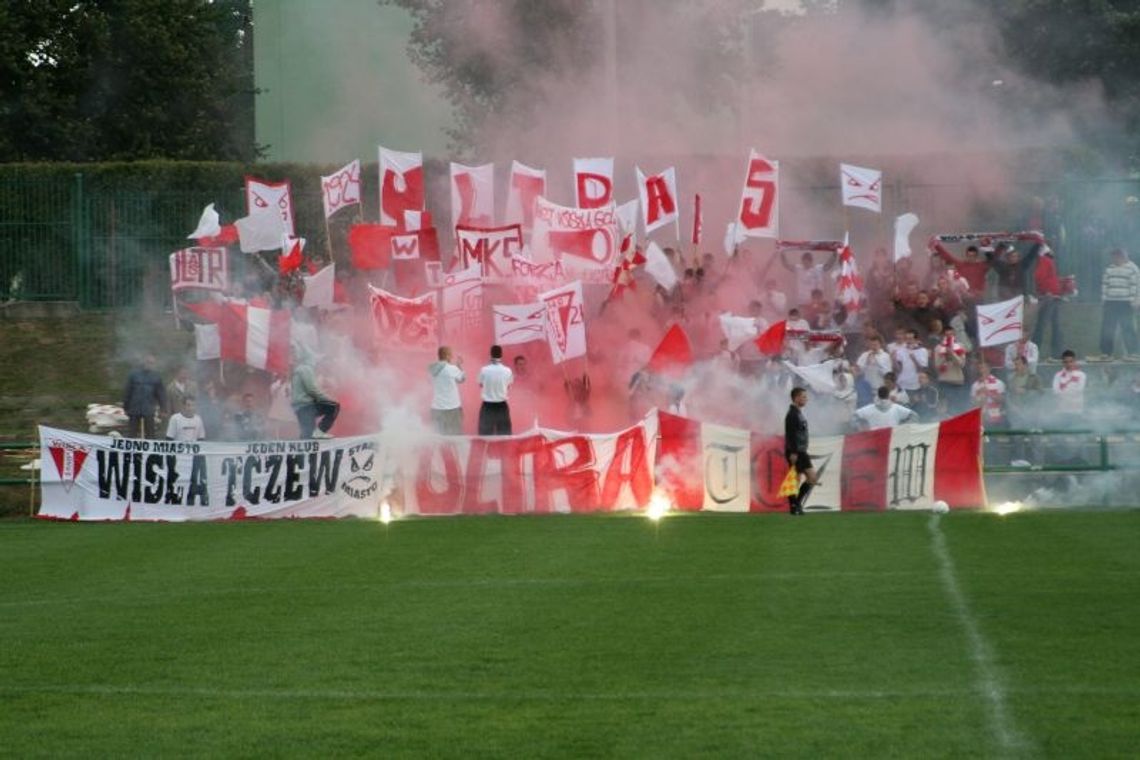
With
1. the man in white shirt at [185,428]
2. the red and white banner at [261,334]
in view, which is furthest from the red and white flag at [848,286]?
the man in white shirt at [185,428]

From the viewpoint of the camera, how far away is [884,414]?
2225 cm

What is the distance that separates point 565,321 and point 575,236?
154 centimetres

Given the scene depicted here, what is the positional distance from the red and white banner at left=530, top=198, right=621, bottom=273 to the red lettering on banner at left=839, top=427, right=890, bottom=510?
5.49 metres

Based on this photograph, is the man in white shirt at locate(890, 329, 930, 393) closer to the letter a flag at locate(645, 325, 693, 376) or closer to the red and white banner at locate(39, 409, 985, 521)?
the letter a flag at locate(645, 325, 693, 376)

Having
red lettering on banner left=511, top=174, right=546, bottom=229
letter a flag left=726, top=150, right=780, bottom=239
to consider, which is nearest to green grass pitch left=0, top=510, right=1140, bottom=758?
letter a flag left=726, top=150, right=780, bottom=239

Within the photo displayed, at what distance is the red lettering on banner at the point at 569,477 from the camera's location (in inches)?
843

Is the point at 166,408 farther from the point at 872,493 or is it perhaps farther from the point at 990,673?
the point at 990,673

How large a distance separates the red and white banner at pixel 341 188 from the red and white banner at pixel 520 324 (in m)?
4.20

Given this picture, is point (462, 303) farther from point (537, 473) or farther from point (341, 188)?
point (537, 473)

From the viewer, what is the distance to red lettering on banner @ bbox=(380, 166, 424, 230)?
27.1m

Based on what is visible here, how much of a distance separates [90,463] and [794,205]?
14.3 m

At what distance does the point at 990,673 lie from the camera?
10094 mm

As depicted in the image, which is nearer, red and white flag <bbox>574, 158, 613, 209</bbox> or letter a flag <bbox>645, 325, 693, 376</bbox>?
letter a flag <bbox>645, 325, 693, 376</bbox>

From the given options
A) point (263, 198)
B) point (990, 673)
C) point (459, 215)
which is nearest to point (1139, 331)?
point (459, 215)
